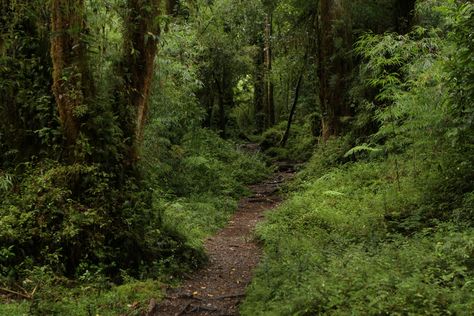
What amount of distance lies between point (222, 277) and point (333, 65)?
10718 mm

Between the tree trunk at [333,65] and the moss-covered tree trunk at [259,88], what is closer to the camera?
the tree trunk at [333,65]

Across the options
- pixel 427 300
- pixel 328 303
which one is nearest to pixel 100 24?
pixel 328 303

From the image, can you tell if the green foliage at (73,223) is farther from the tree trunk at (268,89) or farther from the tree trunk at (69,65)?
the tree trunk at (268,89)

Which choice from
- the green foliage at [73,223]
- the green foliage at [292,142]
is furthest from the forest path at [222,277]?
the green foliage at [292,142]

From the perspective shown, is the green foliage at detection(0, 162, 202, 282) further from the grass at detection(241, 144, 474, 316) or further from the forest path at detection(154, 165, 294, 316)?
the grass at detection(241, 144, 474, 316)

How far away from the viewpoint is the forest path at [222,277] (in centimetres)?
728

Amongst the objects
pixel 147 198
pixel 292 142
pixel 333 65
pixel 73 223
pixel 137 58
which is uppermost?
pixel 333 65

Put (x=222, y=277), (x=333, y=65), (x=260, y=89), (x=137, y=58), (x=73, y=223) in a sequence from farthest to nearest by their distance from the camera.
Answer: (x=260, y=89) < (x=333, y=65) < (x=137, y=58) < (x=222, y=277) < (x=73, y=223)

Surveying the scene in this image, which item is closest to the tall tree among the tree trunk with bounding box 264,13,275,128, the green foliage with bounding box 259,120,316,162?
the tree trunk with bounding box 264,13,275,128

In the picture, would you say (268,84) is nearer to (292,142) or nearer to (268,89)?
(268,89)

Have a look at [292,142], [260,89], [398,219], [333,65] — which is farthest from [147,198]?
[260,89]

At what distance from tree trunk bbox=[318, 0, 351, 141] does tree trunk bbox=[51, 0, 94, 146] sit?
10.5 m

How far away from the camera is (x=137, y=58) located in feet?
30.9

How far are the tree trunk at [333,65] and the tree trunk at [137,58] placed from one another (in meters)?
8.95
